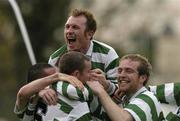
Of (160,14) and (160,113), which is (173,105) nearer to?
(160,113)

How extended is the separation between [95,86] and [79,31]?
106 centimetres

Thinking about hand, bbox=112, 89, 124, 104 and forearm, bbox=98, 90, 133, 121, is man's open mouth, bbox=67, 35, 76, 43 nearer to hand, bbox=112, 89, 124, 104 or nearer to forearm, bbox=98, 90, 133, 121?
hand, bbox=112, 89, 124, 104

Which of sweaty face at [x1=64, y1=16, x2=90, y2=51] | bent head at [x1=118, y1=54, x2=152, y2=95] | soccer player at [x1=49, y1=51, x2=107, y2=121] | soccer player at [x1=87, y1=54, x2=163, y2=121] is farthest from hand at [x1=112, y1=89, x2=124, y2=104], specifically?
sweaty face at [x1=64, y1=16, x2=90, y2=51]

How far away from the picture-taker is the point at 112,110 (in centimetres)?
659

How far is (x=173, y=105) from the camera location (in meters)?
7.36

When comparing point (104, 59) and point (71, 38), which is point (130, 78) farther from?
point (71, 38)

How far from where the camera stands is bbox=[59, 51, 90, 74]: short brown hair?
6586 millimetres

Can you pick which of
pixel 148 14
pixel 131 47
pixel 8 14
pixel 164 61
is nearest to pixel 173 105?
pixel 8 14

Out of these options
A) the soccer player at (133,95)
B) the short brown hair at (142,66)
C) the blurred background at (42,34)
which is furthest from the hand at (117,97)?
the blurred background at (42,34)

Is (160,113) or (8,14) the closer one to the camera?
(160,113)

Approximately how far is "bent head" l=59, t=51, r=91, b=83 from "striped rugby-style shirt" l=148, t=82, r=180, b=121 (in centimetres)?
93

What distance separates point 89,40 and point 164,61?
59.0 m

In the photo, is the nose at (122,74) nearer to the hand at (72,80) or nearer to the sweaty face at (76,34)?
the hand at (72,80)

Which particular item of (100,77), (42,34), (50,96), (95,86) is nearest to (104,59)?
(100,77)
